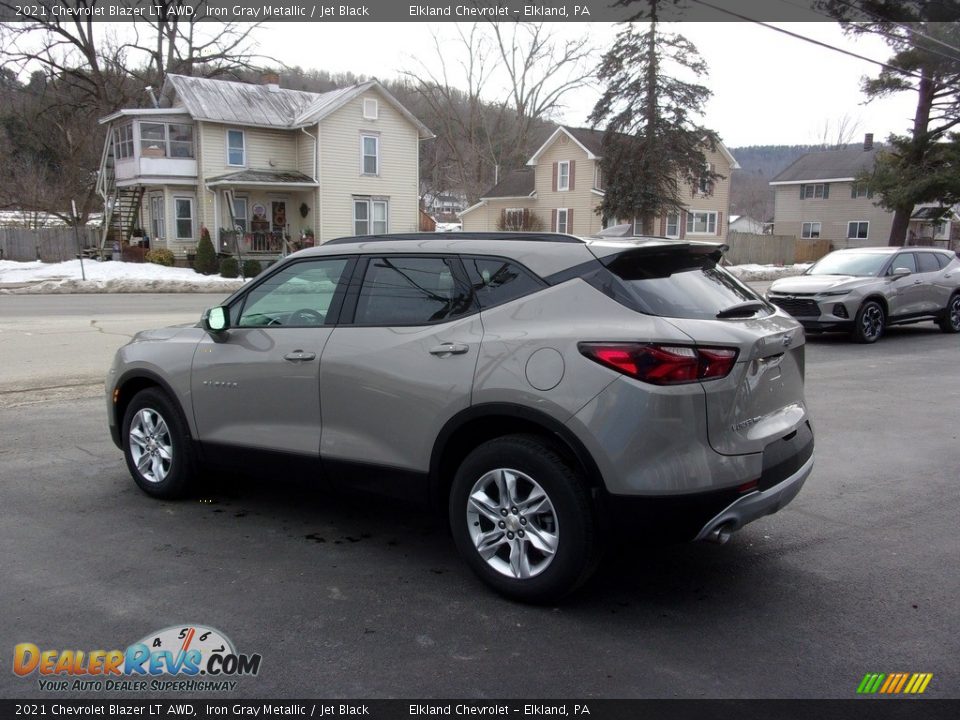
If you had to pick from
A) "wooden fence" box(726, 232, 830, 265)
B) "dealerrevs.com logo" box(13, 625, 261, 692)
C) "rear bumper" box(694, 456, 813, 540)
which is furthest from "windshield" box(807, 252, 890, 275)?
"wooden fence" box(726, 232, 830, 265)

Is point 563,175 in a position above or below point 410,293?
above

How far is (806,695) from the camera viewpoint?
10.3 feet

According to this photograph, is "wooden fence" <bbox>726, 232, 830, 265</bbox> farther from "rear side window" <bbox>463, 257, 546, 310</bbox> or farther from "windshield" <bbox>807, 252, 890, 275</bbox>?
"rear side window" <bbox>463, 257, 546, 310</bbox>

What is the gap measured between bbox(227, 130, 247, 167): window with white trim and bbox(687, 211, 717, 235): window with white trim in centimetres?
2614

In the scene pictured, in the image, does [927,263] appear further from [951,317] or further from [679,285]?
[679,285]

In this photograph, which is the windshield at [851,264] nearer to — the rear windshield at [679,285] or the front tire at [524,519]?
the rear windshield at [679,285]

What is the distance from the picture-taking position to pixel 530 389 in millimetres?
3766

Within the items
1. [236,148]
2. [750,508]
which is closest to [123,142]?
[236,148]

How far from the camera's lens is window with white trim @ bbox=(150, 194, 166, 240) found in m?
37.9

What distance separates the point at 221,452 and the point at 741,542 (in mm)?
3272

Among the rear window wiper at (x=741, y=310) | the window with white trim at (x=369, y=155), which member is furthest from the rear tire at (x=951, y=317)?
the window with white trim at (x=369, y=155)

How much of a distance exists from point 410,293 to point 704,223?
47.5m

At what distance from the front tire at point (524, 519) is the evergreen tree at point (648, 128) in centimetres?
3506

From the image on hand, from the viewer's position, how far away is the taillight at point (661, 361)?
140 inches
